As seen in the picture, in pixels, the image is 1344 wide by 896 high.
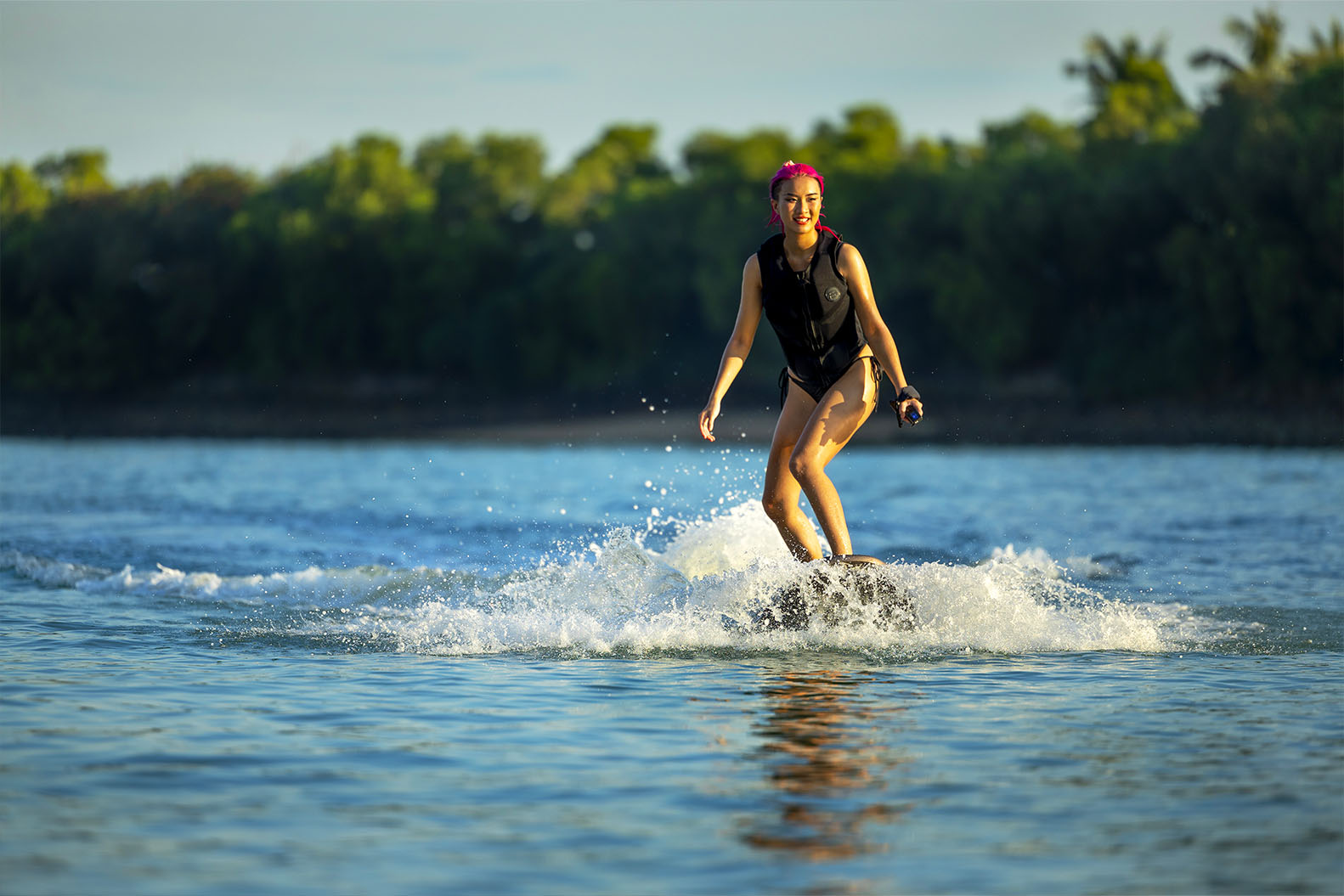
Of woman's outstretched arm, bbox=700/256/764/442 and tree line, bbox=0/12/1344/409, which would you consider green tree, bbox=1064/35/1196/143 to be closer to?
tree line, bbox=0/12/1344/409

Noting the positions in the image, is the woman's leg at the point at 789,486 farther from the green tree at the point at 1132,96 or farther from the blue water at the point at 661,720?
the green tree at the point at 1132,96

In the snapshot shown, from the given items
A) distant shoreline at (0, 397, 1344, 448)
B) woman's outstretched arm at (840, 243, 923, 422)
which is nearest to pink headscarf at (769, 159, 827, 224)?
woman's outstretched arm at (840, 243, 923, 422)

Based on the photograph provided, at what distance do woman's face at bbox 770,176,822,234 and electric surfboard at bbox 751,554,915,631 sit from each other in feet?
5.60

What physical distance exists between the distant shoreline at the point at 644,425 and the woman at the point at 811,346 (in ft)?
76.8

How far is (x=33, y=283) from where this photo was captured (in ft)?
209

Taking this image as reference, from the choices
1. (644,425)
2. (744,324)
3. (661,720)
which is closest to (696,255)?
(644,425)

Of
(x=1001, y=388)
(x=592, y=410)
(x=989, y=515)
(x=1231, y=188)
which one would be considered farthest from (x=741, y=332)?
(x=592, y=410)

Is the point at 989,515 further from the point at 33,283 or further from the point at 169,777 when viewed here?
the point at 33,283

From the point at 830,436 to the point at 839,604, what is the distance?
830 millimetres

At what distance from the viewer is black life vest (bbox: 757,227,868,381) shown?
8180 mm

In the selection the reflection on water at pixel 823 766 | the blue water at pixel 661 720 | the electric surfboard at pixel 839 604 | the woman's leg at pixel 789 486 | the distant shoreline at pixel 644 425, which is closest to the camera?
the blue water at pixel 661 720

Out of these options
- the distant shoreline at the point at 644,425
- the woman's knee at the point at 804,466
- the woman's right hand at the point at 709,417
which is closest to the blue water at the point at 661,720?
the woman's knee at the point at 804,466

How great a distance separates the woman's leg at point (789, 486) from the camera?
827cm

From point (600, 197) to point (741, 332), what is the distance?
216 feet
